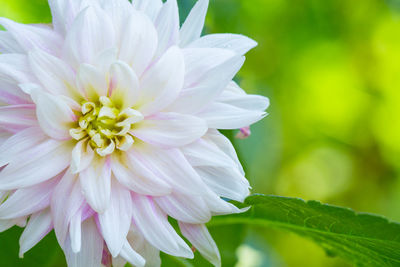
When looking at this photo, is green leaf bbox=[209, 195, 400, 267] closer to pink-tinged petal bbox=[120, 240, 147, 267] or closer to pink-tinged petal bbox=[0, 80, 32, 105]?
pink-tinged petal bbox=[120, 240, 147, 267]

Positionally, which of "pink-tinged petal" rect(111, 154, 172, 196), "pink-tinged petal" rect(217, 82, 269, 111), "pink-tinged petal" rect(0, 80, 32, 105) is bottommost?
"pink-tinged petal" rect(111, 154, 172, 196)

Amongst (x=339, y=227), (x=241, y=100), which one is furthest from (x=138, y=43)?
(x=339, y=227)

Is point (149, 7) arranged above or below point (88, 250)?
above

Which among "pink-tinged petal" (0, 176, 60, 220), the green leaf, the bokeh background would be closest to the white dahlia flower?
"pink-tinged petal" (0, 176, 60, 220)

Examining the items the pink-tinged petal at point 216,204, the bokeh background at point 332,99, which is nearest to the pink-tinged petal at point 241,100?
the pink-tinged petal at point 216,204

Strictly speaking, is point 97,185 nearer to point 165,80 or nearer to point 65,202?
point 65,202

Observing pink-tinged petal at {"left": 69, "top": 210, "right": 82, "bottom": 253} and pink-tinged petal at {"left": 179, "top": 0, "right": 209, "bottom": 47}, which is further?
pink-tinged petal at {"left": 179, "top": 0, "right": 209, "bottom": 47}
